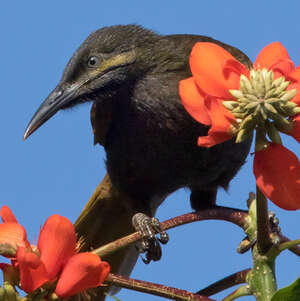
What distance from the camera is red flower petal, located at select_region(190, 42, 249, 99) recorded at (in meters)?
1.72

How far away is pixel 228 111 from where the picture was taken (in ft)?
5.55

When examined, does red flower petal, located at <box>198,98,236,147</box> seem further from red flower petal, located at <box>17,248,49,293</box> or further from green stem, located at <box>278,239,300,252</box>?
red flower petal, located at <box>17,248,49,293</box>

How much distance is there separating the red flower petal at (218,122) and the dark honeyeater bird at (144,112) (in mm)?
2077

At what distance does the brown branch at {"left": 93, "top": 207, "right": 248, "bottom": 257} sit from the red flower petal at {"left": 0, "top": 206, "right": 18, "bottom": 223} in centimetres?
27

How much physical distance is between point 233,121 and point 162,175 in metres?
2.43

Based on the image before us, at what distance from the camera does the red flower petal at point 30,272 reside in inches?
67.4

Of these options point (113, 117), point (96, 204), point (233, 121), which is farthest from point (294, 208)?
point (96, 204)

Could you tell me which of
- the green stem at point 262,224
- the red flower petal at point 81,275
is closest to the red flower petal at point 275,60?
the green stem at point 262,224

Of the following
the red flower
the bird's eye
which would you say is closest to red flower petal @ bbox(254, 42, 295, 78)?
the red flower

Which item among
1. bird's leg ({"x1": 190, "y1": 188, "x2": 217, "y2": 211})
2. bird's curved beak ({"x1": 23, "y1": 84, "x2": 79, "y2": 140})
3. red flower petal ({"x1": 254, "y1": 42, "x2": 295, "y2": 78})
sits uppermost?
bird's curved beak ({"x1": 23, "y1": 84, "x2": 79, "y2": 140})

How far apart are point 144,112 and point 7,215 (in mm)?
2125

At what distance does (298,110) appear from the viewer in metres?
1.64

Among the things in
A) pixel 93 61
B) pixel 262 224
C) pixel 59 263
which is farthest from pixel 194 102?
pixel 93 61

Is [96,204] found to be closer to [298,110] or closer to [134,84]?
[134,84]
